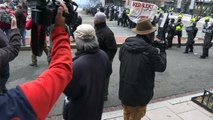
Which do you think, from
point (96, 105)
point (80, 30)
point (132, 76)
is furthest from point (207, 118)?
point (80, 30)

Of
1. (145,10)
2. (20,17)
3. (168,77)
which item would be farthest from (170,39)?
(20,17)

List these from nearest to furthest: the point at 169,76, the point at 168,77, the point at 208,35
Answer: the point at 168,77 < the point at 169,76 < the point at 208,35

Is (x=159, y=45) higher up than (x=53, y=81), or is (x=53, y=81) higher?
(x=53, y=81)

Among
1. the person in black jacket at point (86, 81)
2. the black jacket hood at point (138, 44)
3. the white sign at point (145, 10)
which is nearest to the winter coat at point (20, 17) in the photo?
the white sign at point (145, 10)

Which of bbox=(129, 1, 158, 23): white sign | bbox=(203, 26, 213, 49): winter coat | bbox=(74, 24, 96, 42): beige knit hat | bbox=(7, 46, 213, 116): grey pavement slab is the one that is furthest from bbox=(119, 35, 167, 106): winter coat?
bbox=(129, 1, 158, 23): white sign

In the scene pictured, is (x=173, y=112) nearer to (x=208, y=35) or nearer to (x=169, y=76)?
(x=169, y=76)

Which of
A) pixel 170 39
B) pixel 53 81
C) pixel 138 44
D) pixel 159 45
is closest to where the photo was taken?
pixel 53 81

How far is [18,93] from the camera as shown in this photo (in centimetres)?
113

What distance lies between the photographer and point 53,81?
1252 millimetres

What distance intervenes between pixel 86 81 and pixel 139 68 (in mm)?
910

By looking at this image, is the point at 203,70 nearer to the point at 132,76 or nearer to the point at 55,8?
the point at 132,76

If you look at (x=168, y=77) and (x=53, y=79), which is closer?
(x=53, y=79)

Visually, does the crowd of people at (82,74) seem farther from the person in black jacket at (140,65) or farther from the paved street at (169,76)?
the paved street at (169,76)

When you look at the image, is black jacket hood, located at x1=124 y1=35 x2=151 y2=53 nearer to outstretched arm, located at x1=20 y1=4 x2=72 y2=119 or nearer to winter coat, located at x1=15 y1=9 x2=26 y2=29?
outstretched arm, located at x1=20 y1=4 x2=72 y2=119
